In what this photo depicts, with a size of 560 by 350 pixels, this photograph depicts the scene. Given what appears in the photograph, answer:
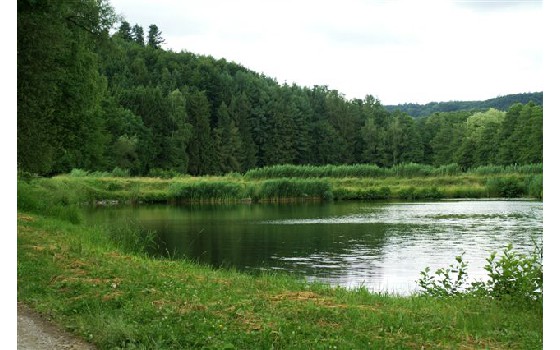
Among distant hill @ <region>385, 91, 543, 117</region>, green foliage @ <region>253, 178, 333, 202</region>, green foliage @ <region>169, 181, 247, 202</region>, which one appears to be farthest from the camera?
distant hill @ <region>385, 91, 543, 117</region>

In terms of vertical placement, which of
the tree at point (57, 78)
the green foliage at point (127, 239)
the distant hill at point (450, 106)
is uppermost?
the distant hill at point (450, 106)

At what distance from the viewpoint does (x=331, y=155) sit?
12575cm

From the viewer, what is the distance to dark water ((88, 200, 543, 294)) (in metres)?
19.6

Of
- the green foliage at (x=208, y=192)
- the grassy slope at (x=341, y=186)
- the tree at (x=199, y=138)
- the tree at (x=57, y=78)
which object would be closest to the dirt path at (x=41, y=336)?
the tree at (x=57, y=78)

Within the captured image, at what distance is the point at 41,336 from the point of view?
862cm

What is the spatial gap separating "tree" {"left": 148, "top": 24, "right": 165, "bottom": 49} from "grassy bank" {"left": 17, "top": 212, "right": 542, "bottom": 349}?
456 feet

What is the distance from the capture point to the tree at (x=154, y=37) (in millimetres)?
146500

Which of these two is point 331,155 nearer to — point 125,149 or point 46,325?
point 125,149

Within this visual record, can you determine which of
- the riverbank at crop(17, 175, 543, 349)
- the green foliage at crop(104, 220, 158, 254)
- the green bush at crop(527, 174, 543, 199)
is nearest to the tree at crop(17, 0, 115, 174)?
the green foliage at crop(104, 220, 158, 254)

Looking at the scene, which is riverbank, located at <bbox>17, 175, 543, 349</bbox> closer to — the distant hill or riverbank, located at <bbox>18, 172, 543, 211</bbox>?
riverbank, located at <bbox>18, 172, 543, 211</bbox>

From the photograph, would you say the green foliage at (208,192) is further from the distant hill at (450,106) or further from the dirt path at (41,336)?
the distant hill at (450,106)

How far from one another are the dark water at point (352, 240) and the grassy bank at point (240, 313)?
4.42m

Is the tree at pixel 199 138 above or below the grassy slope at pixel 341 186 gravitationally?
above

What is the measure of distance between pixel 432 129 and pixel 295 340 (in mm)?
119262
